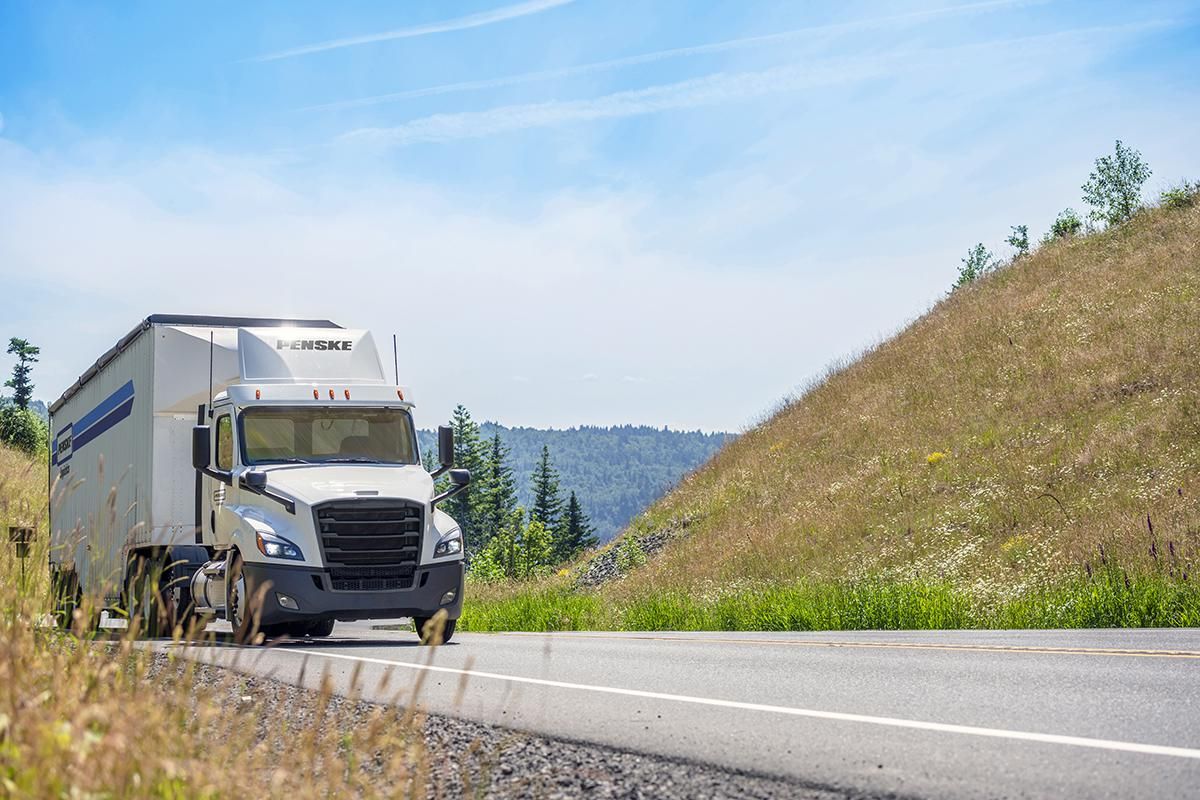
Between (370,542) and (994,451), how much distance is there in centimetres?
2110

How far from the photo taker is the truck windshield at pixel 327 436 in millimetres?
15906

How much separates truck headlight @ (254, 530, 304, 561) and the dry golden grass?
373 inches

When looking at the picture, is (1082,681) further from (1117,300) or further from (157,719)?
(1117,300)

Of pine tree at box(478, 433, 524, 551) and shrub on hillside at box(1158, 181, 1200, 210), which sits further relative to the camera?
pine tree at box(478, 433, 524, 551)

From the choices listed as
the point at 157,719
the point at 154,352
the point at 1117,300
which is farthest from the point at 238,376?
the point at 1117,300

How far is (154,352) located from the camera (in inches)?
679

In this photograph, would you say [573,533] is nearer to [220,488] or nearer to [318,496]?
[220,488]

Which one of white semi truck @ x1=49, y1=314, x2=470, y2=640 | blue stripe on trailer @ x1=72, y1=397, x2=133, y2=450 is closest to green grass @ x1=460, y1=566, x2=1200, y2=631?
white semi truck @ x1=49, y1=314, x2=470, y2=640

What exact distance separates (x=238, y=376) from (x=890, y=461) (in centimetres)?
2174

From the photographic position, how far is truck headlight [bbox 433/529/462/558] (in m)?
15.4

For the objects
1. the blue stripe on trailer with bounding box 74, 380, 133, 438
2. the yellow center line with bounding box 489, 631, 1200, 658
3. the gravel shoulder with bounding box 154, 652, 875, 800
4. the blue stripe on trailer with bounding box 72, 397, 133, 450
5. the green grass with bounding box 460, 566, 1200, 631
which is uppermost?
the blue stripe on trailer with bounding box 74, 380, 133, 438

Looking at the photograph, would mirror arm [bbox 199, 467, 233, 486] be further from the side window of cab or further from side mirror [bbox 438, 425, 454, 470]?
side mirror [bbox 438, 425, 454, 470]

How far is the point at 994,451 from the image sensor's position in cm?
3170

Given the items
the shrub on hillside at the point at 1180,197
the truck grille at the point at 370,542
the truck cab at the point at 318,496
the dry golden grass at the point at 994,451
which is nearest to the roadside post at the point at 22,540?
the truck cab at the point at 318,496
